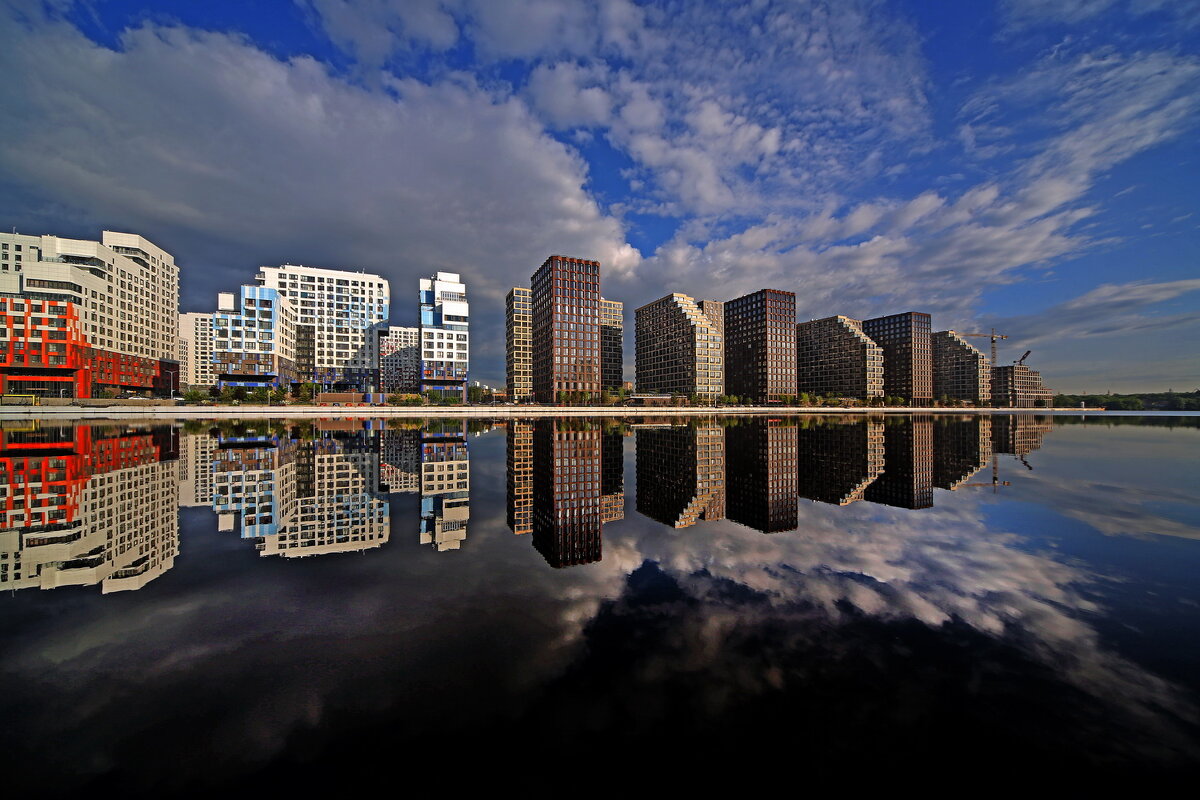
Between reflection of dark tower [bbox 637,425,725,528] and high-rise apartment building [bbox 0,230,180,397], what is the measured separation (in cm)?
11749

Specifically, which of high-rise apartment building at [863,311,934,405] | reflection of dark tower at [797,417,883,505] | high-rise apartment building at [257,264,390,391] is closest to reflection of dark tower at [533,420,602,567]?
reflection of dark tower at [797,417,883,505]

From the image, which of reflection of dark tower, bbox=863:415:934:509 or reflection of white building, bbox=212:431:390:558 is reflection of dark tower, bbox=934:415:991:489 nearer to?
reflection of dark tower, bbox=863:415:934:509

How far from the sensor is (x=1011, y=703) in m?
5.25

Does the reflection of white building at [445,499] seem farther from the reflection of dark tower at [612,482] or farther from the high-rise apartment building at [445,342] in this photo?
the high-rise apartment building at [445,342]

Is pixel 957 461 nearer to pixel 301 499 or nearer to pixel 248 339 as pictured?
→ pixel 301 499

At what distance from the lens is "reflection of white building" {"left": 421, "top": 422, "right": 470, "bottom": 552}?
43.1 feet

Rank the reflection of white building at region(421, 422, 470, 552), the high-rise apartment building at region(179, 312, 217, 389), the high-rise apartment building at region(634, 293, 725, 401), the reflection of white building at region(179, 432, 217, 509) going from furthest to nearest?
the high-rise apartment building at region(179, 312, 217, 389)
the high-rise apartment building at region(634, 293, 725, 401)
the reflection of white building at region(179, 432, 217, 509)
the reflection of white building at region(421, 422, 470, 552)

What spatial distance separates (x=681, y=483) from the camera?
21.5 m

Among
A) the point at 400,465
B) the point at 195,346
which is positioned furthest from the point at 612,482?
the point at 195,346

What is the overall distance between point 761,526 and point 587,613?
27.6 feet

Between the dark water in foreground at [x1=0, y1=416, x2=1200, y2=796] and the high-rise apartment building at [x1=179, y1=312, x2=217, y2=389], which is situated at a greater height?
the high-rise apartment building at [x1=179, y1=312, x2=217, y2=389]

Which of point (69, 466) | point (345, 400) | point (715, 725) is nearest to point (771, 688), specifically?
point (715, 725)

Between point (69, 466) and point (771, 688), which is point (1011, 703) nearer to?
A: point (771, 688)

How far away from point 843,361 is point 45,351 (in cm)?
22974
